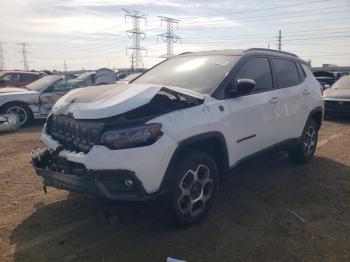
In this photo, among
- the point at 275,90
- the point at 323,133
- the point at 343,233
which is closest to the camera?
the point at 343,233

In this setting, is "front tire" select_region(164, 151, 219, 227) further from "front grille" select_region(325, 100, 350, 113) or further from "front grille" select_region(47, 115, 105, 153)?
"front grille" select_region(325, 100, 350, 113)

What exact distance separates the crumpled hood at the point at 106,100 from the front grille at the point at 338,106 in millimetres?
8891

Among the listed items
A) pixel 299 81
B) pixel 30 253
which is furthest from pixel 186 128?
pixel 299 81

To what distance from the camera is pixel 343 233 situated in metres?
3.92

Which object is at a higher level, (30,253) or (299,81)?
(299,81)

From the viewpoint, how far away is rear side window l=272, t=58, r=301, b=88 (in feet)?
17.9

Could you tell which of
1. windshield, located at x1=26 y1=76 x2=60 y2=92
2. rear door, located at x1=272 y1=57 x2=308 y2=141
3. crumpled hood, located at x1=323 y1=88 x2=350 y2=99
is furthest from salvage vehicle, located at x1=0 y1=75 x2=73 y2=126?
crumpled hood, located at x1=323 y1=88 x2=350 y2=99

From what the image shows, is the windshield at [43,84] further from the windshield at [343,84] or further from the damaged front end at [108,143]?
the windshield at [343,84]

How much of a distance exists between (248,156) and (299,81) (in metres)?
2.05

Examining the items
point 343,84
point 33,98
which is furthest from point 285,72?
point 343,84

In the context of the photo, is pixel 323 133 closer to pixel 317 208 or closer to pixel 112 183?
pixel 317 208

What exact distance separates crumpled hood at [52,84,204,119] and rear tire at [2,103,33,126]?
6.83m

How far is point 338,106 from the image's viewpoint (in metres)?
11.6

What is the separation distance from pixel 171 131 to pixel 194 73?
1366 mm
